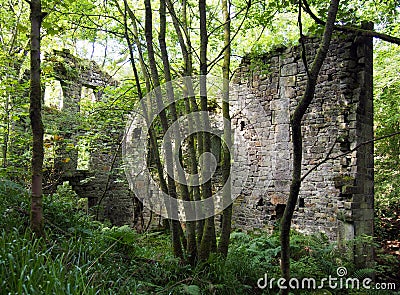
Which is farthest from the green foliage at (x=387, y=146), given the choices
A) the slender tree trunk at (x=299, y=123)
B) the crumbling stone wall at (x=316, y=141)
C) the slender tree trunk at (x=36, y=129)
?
the slender tree trunk at (x=36, y=129)

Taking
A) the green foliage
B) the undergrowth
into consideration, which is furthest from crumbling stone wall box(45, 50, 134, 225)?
the green foliage

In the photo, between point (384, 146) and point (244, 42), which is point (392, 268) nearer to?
point (384, 146)

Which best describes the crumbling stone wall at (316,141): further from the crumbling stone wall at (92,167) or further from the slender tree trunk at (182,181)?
the crumbling stone wall at (92,167)

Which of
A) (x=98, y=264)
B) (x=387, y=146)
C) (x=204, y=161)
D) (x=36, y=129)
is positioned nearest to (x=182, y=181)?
(x=204, y=161)

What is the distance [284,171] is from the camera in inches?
313

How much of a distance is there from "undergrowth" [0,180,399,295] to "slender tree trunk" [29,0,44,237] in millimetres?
151

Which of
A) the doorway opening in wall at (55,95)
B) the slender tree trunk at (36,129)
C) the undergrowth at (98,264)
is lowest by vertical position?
the undergrowth at (98,264)

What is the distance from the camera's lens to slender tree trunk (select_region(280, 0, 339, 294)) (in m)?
2.85

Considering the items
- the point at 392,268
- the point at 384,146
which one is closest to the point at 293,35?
the point at 384,146

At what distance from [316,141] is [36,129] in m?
5.86

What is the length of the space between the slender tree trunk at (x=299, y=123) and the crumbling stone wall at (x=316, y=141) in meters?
3.59

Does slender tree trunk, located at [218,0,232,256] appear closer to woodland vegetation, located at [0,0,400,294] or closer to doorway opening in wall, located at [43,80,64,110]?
woodland vegetation, located at [0,0,400,294]

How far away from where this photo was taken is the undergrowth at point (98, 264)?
94.0 inches

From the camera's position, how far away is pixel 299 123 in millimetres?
2900
